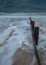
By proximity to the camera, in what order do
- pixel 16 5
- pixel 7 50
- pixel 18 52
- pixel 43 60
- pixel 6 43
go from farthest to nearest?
pixel 16 5 < pixel 6 43 < pixel 7 50 < pixel 18 52 < pixel 43 60

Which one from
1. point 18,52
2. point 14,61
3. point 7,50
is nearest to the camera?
point 14,61

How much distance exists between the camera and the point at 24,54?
3.08 meters

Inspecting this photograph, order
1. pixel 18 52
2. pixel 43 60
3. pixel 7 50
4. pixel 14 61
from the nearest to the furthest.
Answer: pixel 14 61
pixel 43 60
pixel 18 52
pixel 7 50

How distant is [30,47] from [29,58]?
1.82 ft

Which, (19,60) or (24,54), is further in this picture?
(24,54)

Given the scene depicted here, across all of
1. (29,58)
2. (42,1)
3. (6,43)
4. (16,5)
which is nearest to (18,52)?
(29,58)

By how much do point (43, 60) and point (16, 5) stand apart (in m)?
10.7

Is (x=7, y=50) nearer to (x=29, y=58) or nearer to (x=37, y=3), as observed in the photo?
(x=29, y=58)

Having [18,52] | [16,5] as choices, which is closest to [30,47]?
[18,52]

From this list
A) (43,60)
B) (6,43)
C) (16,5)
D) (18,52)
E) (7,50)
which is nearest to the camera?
(43,60)

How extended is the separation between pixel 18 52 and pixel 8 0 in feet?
36.4

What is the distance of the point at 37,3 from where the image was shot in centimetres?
1412

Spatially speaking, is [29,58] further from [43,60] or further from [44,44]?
[44,44]

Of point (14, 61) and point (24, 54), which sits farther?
point (24, 54)
